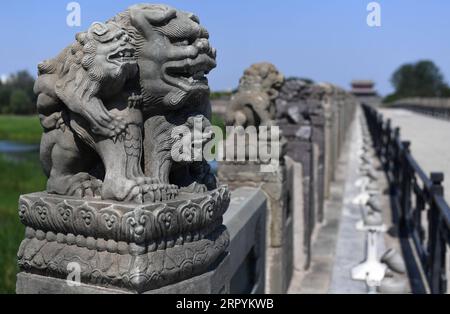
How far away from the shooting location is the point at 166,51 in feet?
6.98

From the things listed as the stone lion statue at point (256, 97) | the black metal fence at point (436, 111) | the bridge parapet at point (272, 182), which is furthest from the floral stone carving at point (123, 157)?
the black metal fence at point (436, 111)

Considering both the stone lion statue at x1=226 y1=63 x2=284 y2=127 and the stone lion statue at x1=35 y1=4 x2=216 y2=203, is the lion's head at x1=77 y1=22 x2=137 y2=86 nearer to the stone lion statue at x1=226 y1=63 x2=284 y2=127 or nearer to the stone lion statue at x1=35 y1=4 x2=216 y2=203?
the stone lion statue at x1=35 y1=4 x2=216 y2=203

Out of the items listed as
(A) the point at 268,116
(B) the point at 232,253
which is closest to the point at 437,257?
(A) the point at 268,116

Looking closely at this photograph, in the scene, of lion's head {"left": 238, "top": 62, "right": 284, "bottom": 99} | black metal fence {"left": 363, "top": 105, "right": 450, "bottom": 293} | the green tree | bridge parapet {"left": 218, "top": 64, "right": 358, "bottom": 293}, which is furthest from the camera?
the green tree

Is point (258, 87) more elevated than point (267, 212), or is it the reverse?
point (258, 87)

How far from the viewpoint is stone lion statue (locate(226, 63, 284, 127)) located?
4898mm

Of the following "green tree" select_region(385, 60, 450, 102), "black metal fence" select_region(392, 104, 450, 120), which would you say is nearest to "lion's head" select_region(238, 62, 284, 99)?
"black metal fence" select_region(392, 104, 450, 120)

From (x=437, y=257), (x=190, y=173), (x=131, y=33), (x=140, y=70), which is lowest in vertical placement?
(x=437, y=257)

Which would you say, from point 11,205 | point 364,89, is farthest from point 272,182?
point 364,89

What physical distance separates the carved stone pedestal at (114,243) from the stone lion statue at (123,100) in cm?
8

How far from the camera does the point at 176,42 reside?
2.18 meters

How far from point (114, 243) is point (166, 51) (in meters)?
0.80
